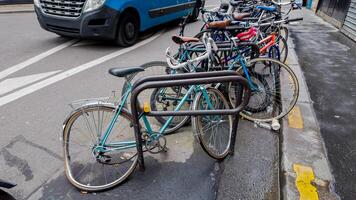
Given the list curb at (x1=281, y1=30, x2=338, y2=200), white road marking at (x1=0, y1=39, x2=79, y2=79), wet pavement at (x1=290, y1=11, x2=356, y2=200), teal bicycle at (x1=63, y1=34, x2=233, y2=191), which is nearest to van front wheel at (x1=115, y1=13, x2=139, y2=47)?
white road marking at (x1=0, y1=39, x2=79, y2=79)

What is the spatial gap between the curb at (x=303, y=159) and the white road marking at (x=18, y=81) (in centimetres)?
404

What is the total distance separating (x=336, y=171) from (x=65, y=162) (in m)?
2.61

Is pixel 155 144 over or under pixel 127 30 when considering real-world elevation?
under

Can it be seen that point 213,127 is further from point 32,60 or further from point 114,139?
point 32,60

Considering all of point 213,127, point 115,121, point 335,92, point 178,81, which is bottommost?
point 335,92

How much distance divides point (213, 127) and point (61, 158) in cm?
167

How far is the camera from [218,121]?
3025 mm

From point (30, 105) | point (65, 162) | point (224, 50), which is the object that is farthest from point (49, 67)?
point (224, 50)

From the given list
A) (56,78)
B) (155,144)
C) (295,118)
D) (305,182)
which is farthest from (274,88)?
(56,78)

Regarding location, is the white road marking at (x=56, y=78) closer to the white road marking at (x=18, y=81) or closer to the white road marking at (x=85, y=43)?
the white road marking at (x=18, y=81)

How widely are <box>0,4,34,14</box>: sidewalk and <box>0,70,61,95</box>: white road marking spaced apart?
878 centimetres

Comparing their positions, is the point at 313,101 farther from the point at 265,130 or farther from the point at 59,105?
the point at 59,105

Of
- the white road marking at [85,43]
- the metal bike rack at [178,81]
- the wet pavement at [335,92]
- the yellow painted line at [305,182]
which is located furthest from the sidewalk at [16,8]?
the yellow painted line at [305,182]

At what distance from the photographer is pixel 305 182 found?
2.44 meters
